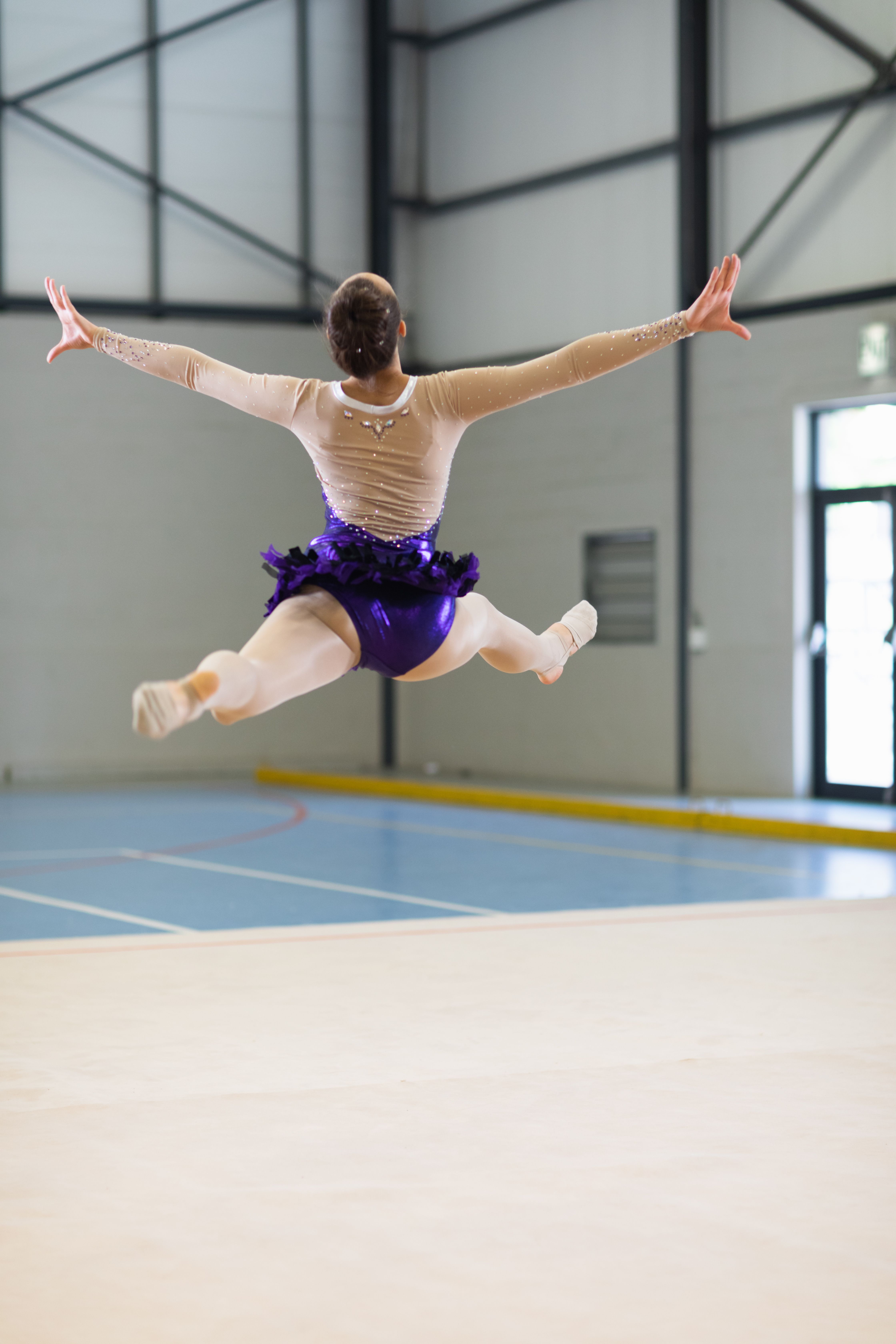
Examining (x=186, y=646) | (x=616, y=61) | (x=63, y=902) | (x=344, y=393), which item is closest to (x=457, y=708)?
(x=186, y=646)

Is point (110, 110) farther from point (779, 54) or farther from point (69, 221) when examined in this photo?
point (779, 54)

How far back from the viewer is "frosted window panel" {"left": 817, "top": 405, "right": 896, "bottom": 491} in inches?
556

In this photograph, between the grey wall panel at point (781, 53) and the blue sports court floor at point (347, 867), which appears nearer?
the blue sports court floor at point (347, 867)

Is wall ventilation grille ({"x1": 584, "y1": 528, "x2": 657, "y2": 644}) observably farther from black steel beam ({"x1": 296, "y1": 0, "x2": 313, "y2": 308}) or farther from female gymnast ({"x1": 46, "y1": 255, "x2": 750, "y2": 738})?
female gymnast ({"x1": 46, "y1": 255, "x2": 750, "y2": 738})

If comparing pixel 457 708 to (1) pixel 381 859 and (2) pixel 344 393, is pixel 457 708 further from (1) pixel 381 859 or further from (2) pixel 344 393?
(2) pixel 344 393

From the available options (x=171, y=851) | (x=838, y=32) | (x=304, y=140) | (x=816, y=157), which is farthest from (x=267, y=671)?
(x=304, y=140)

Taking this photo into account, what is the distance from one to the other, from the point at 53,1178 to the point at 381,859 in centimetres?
762

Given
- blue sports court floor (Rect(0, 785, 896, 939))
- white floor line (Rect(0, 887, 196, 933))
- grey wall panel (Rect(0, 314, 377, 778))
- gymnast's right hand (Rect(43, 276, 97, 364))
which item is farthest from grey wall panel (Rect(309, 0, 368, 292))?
gymnast's right hand (Rect(43, 276, 97, 364))

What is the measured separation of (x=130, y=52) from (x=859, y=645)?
10.0 meters

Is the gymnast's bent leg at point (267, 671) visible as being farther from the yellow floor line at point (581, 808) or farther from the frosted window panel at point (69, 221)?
the frosted window panel at point (69, 221)

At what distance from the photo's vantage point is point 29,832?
13344mm

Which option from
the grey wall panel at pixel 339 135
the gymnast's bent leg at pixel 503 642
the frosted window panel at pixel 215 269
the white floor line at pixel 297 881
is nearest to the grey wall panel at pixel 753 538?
the grey wall panel at pixel 339 135

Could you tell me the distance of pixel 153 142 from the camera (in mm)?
17531

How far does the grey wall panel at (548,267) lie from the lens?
16.0 metres
